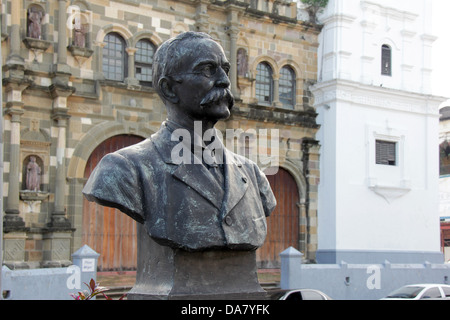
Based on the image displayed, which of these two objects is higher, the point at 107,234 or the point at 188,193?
the point at 188,193

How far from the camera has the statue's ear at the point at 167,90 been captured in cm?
431

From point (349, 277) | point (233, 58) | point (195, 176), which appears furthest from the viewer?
point (233, 58)

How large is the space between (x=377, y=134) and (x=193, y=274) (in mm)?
17481

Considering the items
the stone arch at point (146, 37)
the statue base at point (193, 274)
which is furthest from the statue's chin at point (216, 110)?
the stone arch at point (146, 37)

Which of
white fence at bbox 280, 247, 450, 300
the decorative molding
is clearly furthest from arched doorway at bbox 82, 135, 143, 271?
the decorative molding

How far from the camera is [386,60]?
847 inches

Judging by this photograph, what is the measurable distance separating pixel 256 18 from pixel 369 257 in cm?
784

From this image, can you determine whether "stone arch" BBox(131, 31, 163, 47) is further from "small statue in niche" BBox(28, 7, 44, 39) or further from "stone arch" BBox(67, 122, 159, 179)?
"small statue in niche" BBox(28, 7, 44, 39)

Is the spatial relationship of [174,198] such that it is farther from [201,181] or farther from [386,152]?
[386,152]

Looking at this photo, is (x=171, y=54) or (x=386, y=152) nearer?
(x=171, y=54)

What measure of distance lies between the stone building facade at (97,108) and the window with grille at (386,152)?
84.7 inches

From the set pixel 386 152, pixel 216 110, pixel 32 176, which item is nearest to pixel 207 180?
pixel 216 110
